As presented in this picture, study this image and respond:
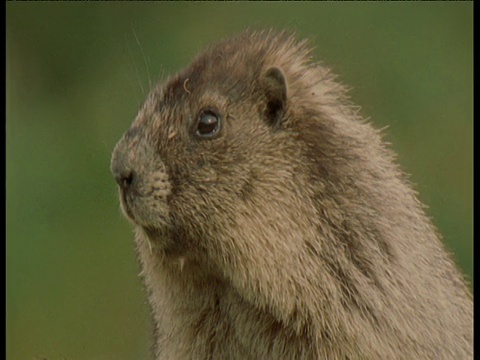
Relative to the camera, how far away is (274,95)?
15.7 ft

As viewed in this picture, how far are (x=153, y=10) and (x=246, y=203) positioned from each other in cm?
408

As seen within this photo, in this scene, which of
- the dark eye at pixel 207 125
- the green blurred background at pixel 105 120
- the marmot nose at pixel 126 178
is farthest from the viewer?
the green blurred background at pixel 105 120

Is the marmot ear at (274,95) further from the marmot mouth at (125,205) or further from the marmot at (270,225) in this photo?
the marmot mouth at (125,205)

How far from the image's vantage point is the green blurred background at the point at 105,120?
7.25m

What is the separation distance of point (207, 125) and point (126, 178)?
0.39m

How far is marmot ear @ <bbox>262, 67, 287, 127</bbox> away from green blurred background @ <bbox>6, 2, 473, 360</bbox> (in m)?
1.89

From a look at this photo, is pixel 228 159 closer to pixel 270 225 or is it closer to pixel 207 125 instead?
pixel 207 125

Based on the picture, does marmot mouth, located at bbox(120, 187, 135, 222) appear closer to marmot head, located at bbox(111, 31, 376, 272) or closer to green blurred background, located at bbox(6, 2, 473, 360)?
marmot head, located at bbox(111, 31, 376, 272)

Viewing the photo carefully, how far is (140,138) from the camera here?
15.3ft

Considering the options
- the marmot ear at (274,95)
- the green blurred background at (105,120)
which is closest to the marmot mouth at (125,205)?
the marmot ear at (274,95)

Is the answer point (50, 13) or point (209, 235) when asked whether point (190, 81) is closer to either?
point (209, 235)

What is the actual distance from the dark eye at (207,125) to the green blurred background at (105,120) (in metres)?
1.95

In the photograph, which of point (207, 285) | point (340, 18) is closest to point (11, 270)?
point (340, 18)

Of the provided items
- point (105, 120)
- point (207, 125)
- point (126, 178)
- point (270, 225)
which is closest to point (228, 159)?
point (207, 125)
